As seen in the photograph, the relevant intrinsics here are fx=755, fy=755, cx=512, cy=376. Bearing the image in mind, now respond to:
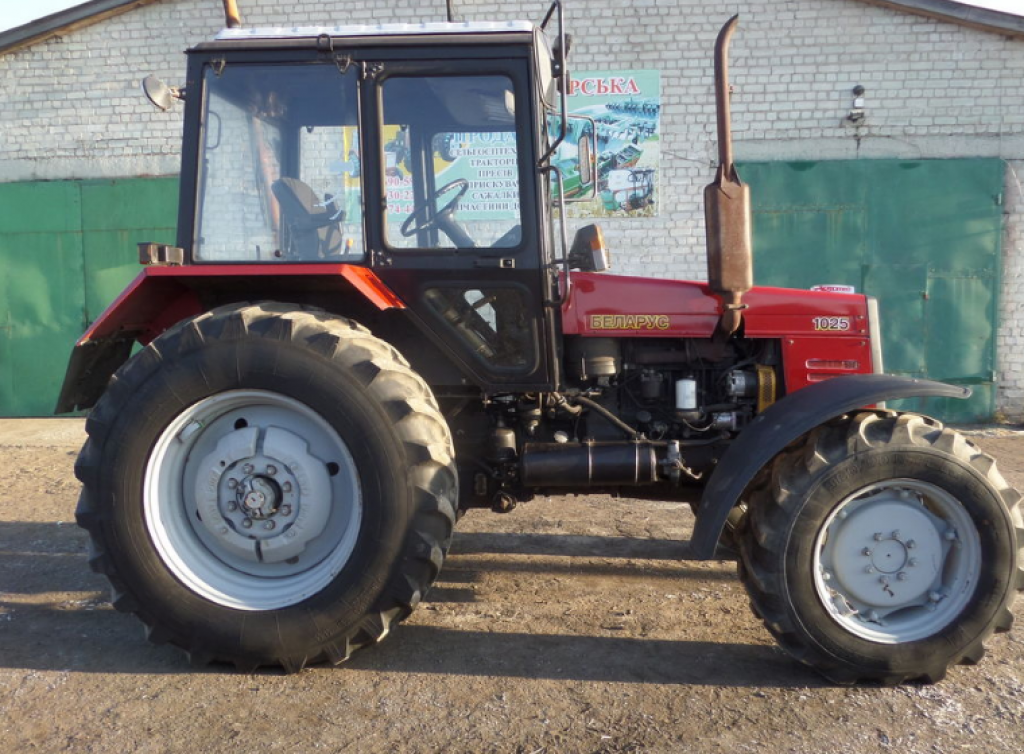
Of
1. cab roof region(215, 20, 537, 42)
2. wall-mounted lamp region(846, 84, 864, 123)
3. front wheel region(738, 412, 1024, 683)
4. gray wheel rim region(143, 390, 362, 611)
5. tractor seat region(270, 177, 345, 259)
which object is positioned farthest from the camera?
wall-mounted lamp region(846, 84, 864, 123)

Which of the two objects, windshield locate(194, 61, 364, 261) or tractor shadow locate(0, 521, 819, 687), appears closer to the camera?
tractor shadow locate(0, 521, 819, 687)

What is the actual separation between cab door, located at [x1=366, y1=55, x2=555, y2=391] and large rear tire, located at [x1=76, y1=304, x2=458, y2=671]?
37cm

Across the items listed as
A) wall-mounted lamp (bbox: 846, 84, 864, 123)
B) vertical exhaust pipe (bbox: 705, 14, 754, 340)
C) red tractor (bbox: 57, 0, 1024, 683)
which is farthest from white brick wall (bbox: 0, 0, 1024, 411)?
vertical exhaust pipe (bbox: 705, 14, 754, 340)

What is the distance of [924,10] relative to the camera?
7.81m

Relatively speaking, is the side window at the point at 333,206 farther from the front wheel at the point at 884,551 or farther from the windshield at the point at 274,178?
the front wheel at the point at 884,551

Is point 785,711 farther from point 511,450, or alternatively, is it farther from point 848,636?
point 511,450

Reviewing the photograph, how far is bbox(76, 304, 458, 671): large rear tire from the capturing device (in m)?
2.75

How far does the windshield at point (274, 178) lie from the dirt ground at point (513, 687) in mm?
1666

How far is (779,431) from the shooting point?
111 inches

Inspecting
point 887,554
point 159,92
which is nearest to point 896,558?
point 887,554

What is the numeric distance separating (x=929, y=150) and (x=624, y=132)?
3.23 m

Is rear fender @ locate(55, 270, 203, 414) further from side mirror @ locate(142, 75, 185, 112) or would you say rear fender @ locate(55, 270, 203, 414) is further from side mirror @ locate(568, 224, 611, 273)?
side mirror @ locate(568, 224, 611, 273)

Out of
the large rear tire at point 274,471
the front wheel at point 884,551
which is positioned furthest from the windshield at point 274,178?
the front wheel at point 884,551

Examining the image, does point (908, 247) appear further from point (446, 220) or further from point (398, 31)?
point (398, 31)
